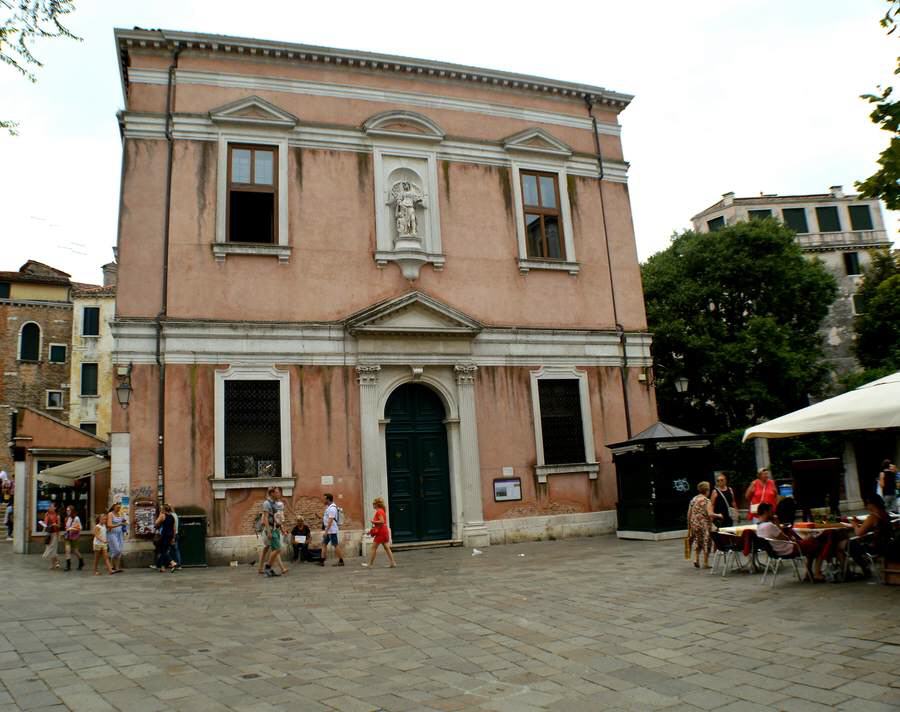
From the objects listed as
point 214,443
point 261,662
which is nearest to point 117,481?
point 214,443

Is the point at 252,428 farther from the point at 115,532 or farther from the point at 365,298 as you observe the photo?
the point at 365,298

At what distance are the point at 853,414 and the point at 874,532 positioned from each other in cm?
169

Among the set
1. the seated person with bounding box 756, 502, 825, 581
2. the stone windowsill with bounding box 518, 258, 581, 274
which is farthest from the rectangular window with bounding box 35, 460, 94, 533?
the seated person with bounding box 756, 502, 825, 581

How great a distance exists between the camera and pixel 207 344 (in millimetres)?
15422

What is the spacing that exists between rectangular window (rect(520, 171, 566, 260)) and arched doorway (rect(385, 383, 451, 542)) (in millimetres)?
4927

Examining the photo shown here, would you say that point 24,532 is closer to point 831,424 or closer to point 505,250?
point 505,250

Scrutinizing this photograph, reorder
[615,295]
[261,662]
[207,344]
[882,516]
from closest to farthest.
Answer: [261,662] → [882,516] → [207,344] → [615,295]

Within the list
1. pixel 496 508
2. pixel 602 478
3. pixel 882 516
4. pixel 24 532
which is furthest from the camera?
pixel 24 532

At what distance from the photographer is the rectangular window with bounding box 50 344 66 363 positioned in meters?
40.4

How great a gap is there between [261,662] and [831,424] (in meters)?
Result: 7.32

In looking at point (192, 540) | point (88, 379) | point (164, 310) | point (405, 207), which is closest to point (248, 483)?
point (192, 540)

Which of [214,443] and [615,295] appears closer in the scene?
[214,443]

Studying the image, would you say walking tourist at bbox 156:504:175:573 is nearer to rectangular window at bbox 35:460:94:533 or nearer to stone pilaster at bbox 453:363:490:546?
stone pilaster at bbox 453:363:490:546

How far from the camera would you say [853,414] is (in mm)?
8992
